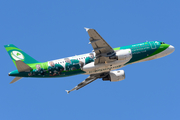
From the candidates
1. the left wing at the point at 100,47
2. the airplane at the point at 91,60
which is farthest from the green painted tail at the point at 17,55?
the left wing at the point at 100,47

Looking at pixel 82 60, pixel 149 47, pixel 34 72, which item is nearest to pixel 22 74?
pixel 34 72

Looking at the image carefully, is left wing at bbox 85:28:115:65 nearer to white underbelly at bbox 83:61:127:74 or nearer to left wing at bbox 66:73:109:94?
white underbelly at bbox 83:61:127:74

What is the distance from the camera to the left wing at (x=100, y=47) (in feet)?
162

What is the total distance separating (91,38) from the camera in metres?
49.7

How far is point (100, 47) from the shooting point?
170ft

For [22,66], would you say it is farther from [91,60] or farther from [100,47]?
[100,47]

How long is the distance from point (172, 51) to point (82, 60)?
18127mm

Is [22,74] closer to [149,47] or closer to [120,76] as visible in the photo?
[120,76]

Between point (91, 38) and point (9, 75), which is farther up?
point (91, 38)

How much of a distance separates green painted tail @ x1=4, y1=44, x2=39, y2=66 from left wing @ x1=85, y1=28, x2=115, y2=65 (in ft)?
39.2

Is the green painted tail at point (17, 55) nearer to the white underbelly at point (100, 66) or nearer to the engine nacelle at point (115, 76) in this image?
the white underbelly at point (100, 66)

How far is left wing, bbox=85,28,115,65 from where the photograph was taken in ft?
162

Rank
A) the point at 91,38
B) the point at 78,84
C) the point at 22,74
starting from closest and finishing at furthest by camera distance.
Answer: the point at 91,38, the point at 22,74, the point at 78,84

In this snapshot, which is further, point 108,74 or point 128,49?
point 108,74
